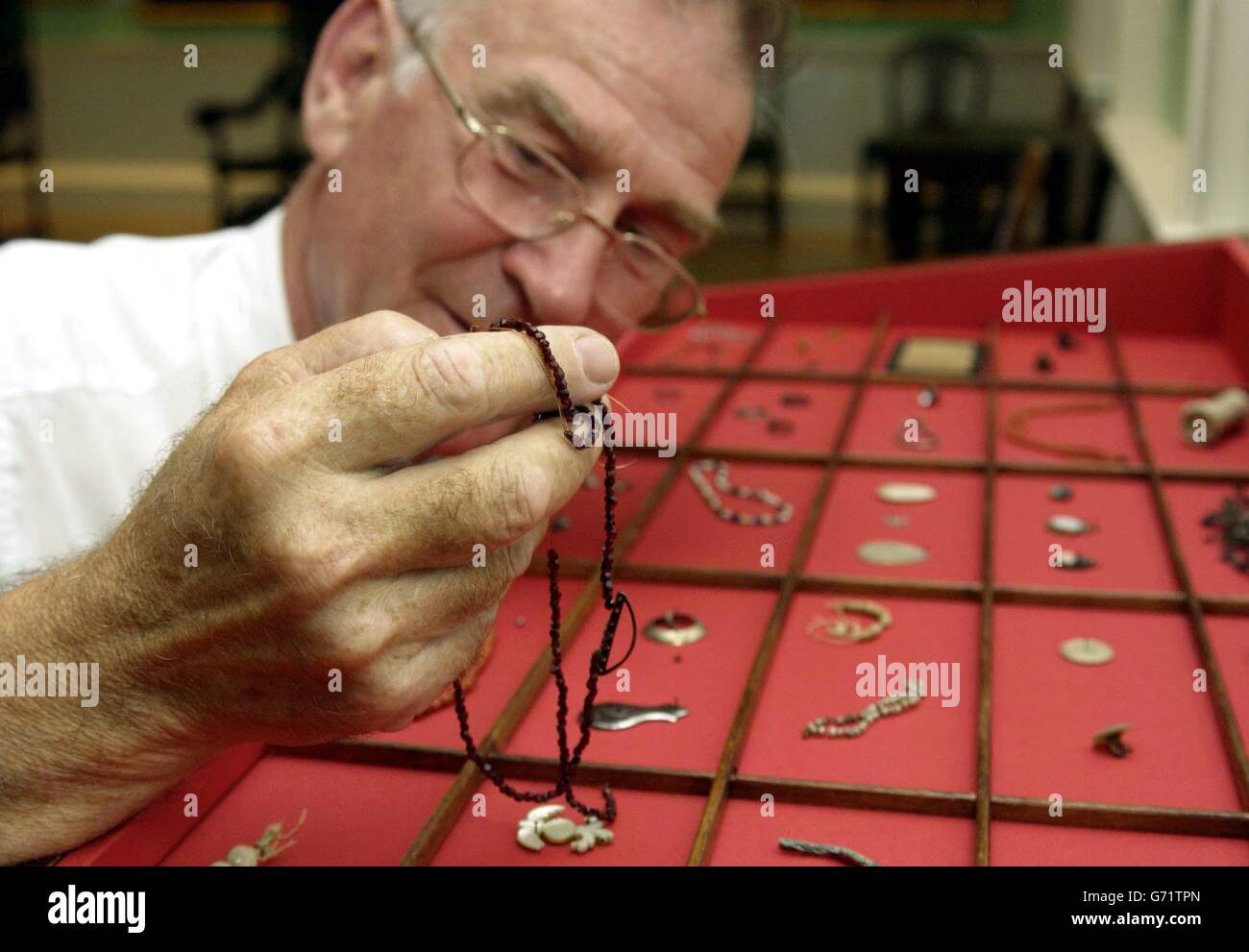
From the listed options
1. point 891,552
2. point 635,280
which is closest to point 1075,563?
point 891,552

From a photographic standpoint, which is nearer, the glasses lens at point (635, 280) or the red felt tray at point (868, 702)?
the red felt tray at point (868, 702)

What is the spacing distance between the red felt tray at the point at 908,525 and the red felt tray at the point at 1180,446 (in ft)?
1.00

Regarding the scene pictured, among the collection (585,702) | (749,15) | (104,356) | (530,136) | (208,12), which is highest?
(208,12)

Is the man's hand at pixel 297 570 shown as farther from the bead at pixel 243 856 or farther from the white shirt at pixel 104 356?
the white shirt at pixel 104 356

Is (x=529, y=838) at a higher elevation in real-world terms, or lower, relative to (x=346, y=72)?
lower

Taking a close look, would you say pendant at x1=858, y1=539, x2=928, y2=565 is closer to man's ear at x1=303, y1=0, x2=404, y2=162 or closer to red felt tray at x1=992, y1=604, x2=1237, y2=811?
red felt tray at x1=992, y1=604, x2=1237, y2=811

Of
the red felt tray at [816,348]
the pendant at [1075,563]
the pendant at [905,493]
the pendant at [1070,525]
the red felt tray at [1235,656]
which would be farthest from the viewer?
the red felt tray at [816,348]

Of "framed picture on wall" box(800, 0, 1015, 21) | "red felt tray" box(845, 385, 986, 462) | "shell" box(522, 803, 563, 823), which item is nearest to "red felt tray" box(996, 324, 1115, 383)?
"red felt tray" box(845, 385, 986, 462)

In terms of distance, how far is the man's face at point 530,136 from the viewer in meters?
1.42

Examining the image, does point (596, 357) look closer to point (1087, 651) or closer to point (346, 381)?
point (346, 381)

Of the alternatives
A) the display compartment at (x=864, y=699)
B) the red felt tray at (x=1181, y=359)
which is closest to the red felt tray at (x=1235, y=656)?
the display compartment at (x=864, y=699)

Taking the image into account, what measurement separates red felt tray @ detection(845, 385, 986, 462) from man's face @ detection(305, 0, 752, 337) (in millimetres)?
639

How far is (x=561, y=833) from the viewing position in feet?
3.30

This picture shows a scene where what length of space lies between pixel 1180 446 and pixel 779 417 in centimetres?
61
